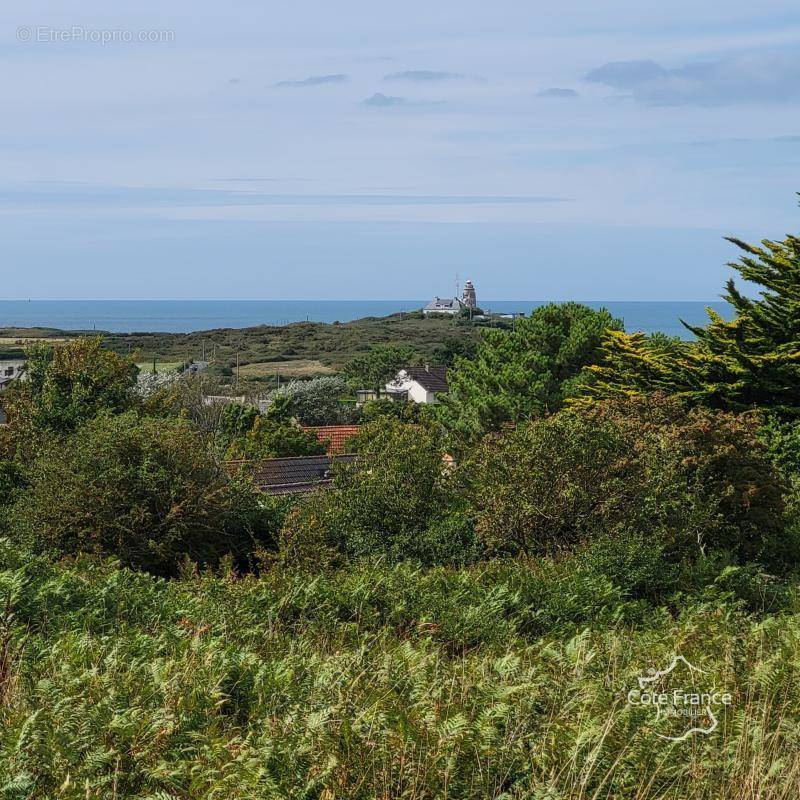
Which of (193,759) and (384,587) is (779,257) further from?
(193,759)

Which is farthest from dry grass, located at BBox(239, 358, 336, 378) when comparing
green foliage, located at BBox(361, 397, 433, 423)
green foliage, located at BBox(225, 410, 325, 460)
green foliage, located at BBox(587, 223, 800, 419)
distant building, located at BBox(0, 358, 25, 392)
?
green foliage, located at BBox(587, 223, 800, 419)

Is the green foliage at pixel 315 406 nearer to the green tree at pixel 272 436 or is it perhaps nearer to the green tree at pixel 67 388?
the green tree at pixel 272 436

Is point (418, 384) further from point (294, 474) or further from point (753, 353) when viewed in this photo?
point (753, 353)

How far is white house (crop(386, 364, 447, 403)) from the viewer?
7356 centimetres

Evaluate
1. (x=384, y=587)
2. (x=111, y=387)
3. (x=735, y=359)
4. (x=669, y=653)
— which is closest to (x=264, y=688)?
(x=669, y=653)

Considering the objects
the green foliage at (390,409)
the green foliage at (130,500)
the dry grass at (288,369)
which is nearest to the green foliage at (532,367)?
the green foliage at (390,409)

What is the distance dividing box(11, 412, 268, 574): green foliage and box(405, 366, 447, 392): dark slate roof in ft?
183

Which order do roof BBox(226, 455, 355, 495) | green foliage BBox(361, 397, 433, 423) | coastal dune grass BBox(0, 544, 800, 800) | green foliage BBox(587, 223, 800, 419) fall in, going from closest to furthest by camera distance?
coastal dune grass BBox(0, 544, 800, 800)
green foliage BBox(587, 223, 800, 419)
roof BBox(226, 455, 355, 495)
green foliage BBox(361, 397, 433, 423)

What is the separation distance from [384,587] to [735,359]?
18.1 meters

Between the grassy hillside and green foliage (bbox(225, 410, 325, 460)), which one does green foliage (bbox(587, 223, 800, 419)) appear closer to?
Result: green foliage (bbox(225, 410, 325, 460))

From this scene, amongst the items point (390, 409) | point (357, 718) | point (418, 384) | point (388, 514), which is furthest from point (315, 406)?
point (357, 718)

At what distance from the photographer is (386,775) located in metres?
4.28

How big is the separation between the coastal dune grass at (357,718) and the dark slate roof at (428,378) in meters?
66.5

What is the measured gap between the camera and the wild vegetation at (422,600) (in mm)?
4430
